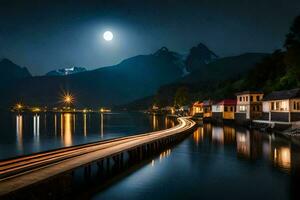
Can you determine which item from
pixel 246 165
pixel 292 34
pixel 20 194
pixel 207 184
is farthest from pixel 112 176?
pixel 292 34

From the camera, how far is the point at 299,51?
7781cm

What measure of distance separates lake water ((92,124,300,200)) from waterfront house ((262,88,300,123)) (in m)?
15.1

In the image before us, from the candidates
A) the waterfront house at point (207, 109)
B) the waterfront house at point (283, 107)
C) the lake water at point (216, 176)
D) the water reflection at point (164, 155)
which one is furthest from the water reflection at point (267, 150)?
the waterfront house at point (207, 109)

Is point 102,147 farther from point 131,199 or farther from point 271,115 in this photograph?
point 271,115

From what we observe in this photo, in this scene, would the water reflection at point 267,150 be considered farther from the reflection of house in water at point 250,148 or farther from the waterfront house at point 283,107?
the waterfront house at point 283,107

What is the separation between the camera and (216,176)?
30141mm

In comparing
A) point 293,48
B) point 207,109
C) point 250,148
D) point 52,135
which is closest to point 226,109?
Result: point 207,109

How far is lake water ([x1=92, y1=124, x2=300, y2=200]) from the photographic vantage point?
79.3 feet

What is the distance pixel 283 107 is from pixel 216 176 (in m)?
39.7

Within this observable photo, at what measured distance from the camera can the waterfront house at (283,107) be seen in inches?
2331

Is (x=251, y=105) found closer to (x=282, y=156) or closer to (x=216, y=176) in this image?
(x=282, y=156)

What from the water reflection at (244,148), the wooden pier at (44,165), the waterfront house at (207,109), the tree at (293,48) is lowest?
the water reflection at (244,148)

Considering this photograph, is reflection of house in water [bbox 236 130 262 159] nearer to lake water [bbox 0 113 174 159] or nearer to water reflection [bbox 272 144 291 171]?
water reflection [bbox 272 144 291 171]

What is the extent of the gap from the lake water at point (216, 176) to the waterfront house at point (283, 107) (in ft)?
49.6
